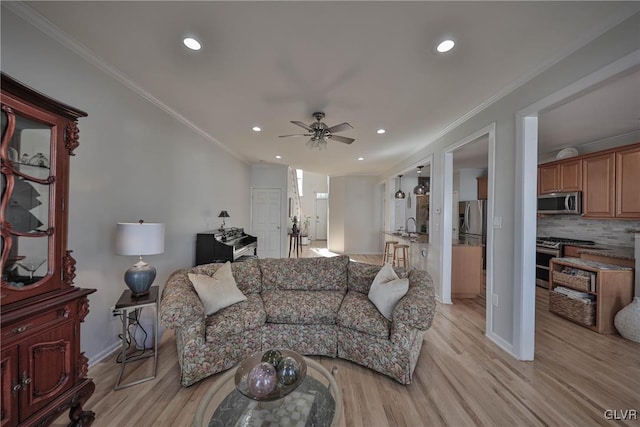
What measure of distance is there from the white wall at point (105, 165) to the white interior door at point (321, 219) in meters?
8.51

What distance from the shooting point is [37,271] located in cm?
125

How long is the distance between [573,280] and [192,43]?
5.03 metres

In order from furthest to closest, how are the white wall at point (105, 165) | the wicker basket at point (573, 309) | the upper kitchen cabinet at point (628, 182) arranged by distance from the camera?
the upper kitchen cabinet at point (628, 182) → the wicker basket at point (573, 309) → the white wall at point (105, 165)

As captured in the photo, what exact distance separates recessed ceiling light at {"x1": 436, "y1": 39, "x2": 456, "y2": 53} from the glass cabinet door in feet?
8.39

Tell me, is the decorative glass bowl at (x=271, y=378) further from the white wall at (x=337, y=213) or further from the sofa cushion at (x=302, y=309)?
the white wall at (x=337, y=213)

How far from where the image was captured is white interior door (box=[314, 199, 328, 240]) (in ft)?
38.9

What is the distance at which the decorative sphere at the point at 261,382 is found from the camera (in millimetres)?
1212

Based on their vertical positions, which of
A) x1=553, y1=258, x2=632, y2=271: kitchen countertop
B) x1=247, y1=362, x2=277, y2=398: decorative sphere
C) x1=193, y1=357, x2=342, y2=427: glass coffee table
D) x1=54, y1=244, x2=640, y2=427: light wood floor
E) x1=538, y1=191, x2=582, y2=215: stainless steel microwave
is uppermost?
x1=538, y1=191, x2=582, y2=215: stainless steel microwave

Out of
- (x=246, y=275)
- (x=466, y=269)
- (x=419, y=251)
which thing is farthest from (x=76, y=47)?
(x=466, y=269)

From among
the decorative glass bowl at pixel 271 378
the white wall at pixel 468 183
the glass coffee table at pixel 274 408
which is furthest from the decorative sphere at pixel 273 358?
the white wall at pixel 468 183

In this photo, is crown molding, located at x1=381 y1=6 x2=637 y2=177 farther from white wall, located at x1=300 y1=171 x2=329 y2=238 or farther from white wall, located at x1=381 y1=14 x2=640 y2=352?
white wall, located at x1=300 y1=171 x2=329 y2=238

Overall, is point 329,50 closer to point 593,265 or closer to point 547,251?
point 593,265

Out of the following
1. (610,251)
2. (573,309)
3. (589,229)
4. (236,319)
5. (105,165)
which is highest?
(105,165)

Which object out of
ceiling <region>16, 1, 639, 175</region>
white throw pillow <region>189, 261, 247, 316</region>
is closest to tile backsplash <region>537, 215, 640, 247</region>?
ceiling <region>16, 1, 639, 175</region>
